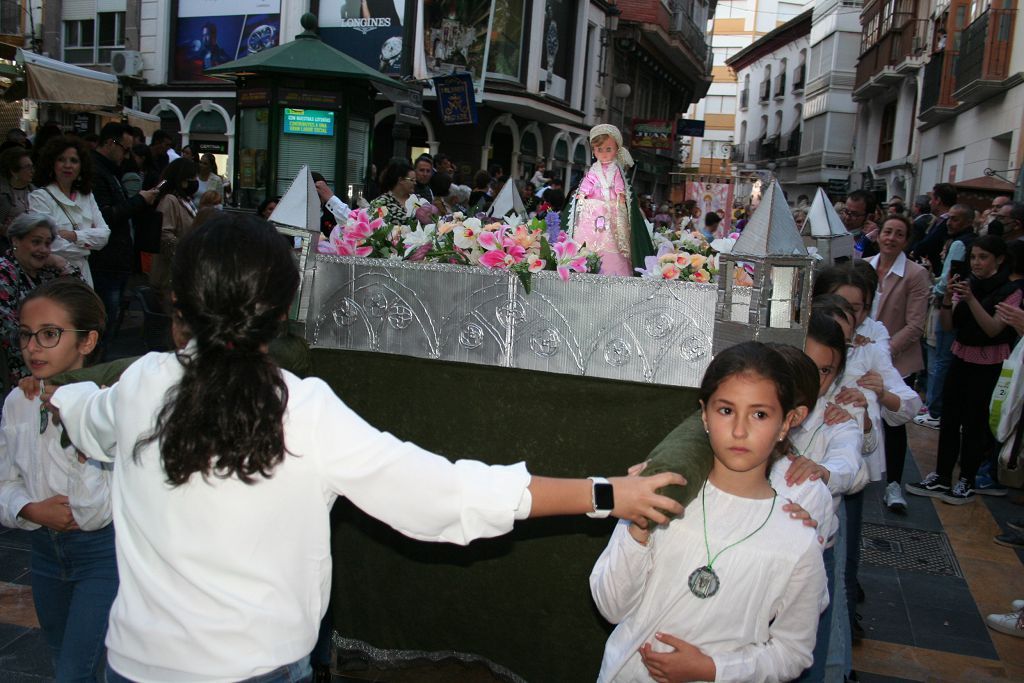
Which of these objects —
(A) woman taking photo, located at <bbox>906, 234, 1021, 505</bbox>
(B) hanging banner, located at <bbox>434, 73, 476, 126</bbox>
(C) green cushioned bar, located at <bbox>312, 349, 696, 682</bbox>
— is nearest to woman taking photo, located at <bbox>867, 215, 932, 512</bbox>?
(A) woman taking photo, located at <bbox>906, 234, 1021, 505</bbox>

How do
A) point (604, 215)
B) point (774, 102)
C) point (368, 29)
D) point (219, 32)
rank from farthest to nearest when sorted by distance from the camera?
1. point (774, 102)
2. point (219, 32)
3. point (368, 29)
4. point (604, 215)

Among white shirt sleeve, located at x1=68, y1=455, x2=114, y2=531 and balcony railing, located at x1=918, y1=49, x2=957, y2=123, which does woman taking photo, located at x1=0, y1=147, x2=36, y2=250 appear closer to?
white shirt sleeve, located at x1=68, y1=455, x2=114, y2=531

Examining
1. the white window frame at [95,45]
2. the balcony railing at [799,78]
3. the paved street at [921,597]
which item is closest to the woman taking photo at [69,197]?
the paved street at [921,597]

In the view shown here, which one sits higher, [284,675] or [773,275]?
[773,275]

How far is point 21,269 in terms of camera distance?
4.68 meters

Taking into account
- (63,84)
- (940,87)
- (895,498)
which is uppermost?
(940,87)

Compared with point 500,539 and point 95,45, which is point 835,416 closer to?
point 500,539

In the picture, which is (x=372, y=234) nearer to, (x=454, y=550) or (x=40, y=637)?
(x=454, y=550)

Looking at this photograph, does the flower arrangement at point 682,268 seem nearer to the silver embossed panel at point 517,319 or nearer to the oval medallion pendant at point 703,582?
the silver embossed panel at point 517,319

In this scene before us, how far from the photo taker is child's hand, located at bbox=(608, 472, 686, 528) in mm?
1847

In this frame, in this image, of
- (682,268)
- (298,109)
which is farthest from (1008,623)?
(298,109)

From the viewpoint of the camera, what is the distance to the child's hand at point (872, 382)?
319 centimetres

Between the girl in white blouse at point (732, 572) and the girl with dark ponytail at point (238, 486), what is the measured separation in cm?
50

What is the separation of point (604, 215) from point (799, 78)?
4310 centimetres
